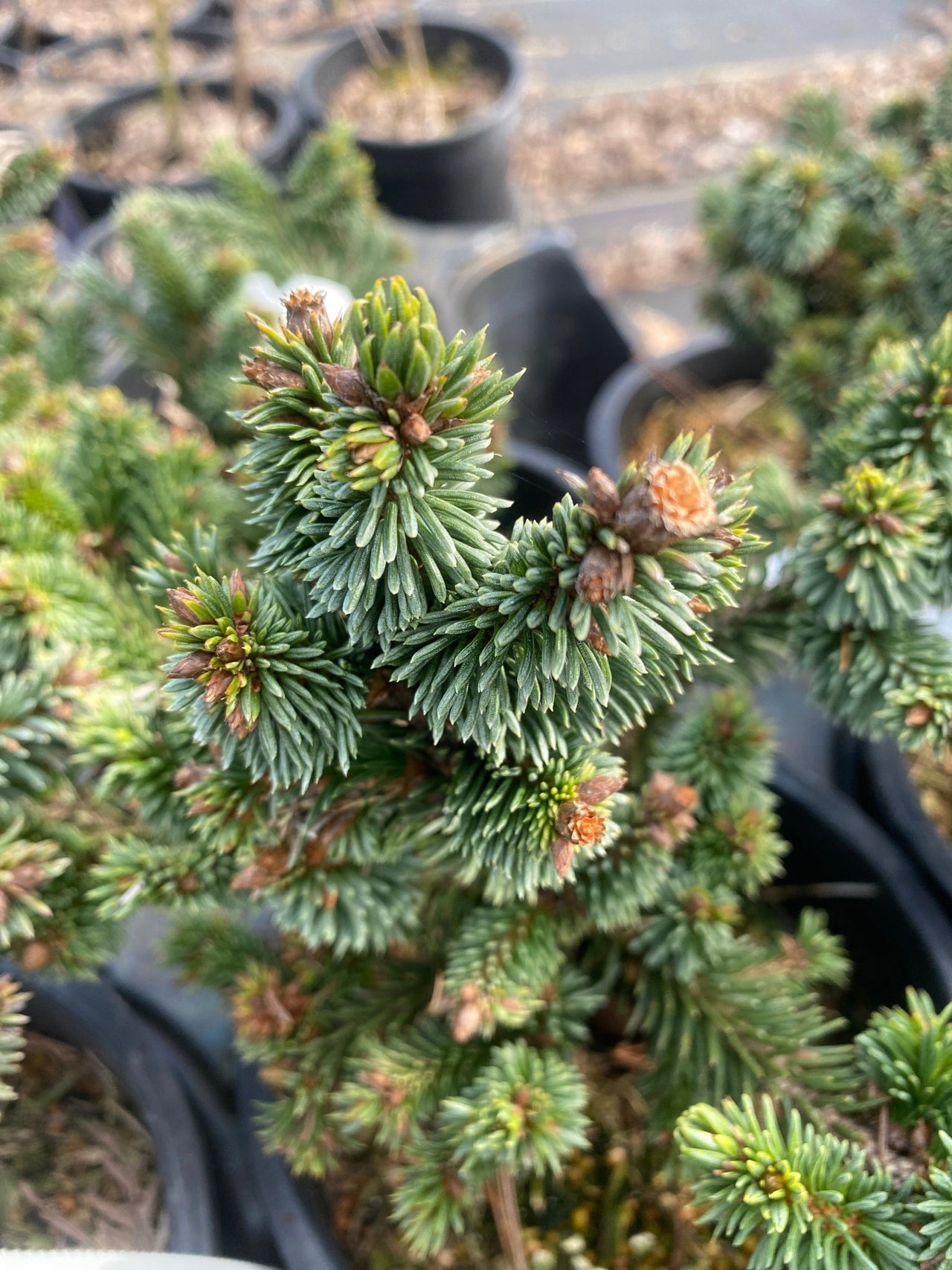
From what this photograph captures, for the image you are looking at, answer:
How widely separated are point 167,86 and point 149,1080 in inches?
82.3

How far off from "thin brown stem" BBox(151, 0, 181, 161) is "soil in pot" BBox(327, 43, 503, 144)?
41cm

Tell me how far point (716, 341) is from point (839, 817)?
3.03 ft

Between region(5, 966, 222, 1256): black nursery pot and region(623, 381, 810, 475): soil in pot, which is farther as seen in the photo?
region(623, 381, 810, 475): soil in pot

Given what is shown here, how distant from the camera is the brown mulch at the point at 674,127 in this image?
2615 millimetres

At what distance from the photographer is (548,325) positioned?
66.5 inches

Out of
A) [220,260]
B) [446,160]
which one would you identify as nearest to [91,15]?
[446,160]

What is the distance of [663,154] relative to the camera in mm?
2654

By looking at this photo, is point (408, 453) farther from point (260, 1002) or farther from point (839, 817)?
point (839, 817)

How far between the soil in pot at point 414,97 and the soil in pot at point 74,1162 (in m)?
2.10

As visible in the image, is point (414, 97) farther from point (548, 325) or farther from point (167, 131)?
point (548, 325)

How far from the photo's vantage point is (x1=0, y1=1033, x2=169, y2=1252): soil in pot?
27.4 inches

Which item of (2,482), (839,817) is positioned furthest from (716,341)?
(2,482)

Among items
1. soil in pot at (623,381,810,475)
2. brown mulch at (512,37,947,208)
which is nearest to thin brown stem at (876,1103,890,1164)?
soil in pot at (623,381,810,475)

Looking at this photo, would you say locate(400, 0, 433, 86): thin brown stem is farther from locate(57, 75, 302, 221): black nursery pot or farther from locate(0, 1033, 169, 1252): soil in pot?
locate(0, 1033, 169, 1252): soil in pot
